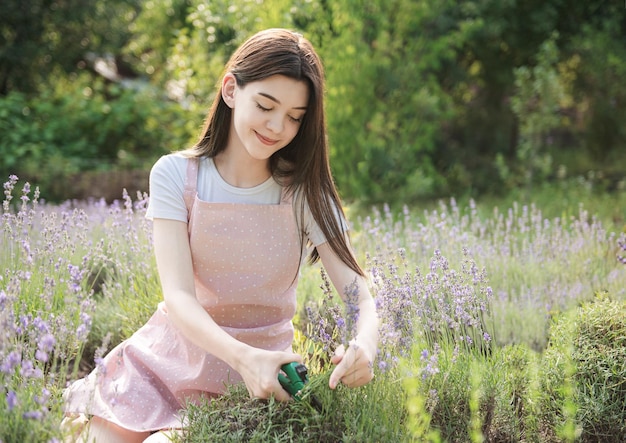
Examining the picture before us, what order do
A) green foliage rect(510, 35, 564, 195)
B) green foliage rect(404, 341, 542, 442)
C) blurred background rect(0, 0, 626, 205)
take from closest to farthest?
green foliage rect(404, 341, 542, 442)
blurred background rect(0, 0, 626, 205)
green foliage rect(510, 35, 564, 195)

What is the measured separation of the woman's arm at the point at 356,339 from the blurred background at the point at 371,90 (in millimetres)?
4287

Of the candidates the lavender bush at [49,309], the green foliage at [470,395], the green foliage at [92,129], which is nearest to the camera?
the lavender bush at [49,309]

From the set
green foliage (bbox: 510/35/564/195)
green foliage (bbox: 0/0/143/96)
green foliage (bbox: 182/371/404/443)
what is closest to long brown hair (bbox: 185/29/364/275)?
green foliage (bbox: 182/371/404/443)

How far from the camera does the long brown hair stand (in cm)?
216

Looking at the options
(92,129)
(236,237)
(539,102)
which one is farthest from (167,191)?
(92,129)

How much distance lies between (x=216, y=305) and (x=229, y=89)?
0.66m

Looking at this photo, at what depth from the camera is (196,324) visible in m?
2.00

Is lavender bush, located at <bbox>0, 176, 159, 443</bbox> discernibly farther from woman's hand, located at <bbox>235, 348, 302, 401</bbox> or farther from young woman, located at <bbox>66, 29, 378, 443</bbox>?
woman's hand, located at <bbox>235, 348, 302, 401</bbox>

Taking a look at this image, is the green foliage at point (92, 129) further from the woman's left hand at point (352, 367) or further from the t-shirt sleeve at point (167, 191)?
the woman's left hand at point (352, 367)

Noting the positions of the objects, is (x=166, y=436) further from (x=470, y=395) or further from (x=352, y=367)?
(x=470, y=395)

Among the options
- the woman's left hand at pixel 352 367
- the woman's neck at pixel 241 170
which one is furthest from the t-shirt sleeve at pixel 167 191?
the woman's left hand at pixel 352 367

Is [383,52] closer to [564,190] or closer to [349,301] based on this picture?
[564,190]

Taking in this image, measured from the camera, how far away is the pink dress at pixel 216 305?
7.36ft

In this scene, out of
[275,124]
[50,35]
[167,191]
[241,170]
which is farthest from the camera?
[50,35]
